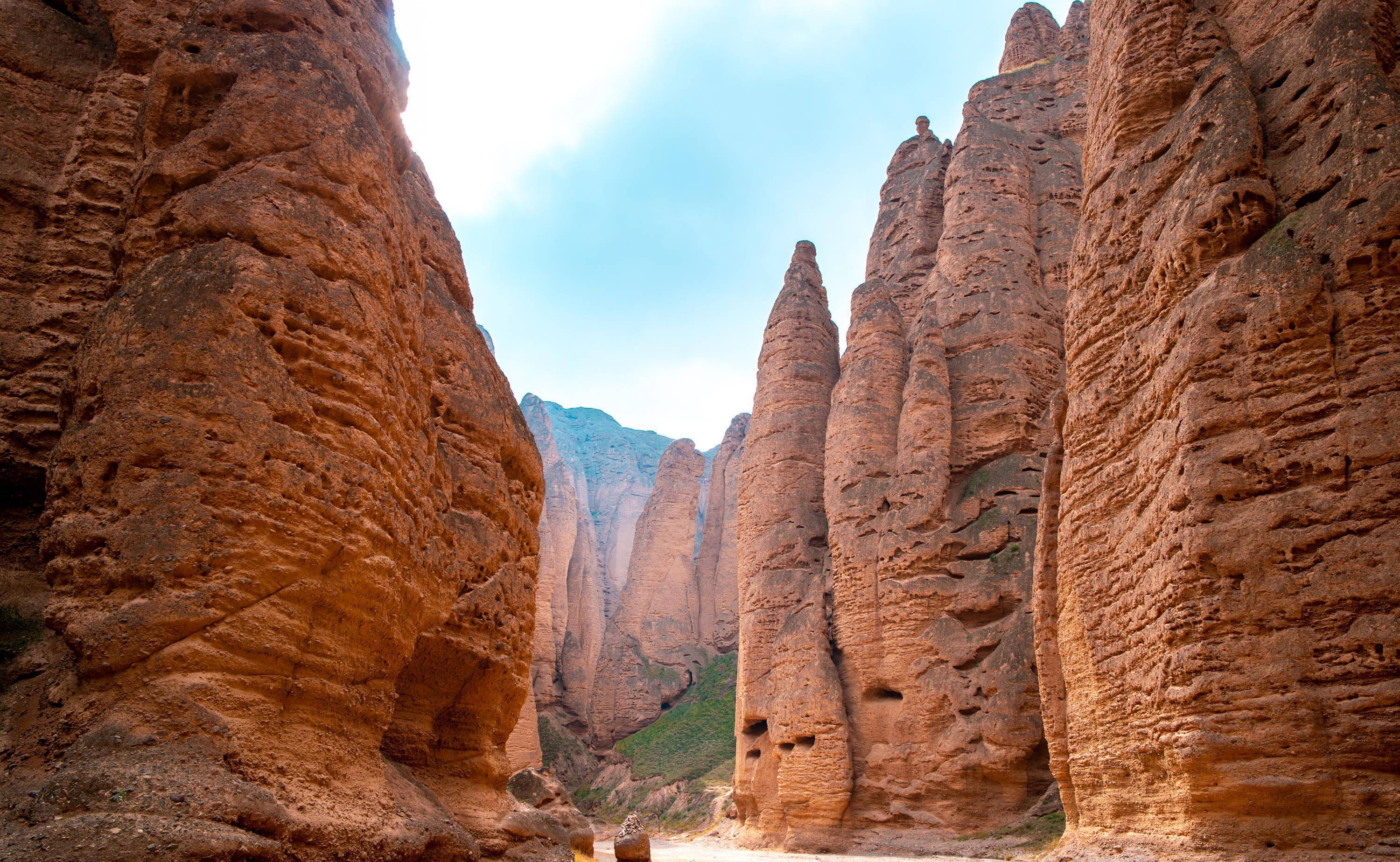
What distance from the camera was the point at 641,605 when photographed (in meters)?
45.5

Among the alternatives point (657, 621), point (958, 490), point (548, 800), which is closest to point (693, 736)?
point (657, 621)

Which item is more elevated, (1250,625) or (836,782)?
(1250,625)

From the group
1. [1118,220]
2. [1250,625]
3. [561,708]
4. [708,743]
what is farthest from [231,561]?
[561,708]

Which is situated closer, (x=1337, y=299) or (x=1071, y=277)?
(x=1337, y=299)

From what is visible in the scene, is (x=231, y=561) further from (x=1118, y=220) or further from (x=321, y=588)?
(x=1118, y=220)

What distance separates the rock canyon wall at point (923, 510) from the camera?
19.7m

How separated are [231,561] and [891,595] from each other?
743 inches

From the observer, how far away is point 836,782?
21016 millimetres

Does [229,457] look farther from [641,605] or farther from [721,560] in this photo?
[721,560]

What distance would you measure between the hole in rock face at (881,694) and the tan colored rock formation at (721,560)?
20679 millimetres

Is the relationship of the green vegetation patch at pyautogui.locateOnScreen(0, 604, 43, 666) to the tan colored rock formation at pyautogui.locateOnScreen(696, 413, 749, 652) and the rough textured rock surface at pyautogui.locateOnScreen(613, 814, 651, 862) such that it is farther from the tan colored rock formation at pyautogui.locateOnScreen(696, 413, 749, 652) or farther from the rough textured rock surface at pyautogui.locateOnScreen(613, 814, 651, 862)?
the tan colored rock formation at pyautogui.locateOnScreen(696, 413, 749, 652)

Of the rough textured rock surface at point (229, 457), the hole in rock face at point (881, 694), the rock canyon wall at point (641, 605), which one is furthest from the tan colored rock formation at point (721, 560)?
the rough textured rock surface at point (229, 457)

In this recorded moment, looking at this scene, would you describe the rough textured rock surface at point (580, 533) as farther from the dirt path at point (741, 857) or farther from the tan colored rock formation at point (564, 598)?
the dirt path at point (741, 857)

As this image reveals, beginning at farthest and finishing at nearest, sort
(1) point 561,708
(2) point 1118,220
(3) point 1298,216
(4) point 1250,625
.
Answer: (1) point 561,708 → (2) point 1118,220 → (3) point 1298,216 → (4) point 1250,625
